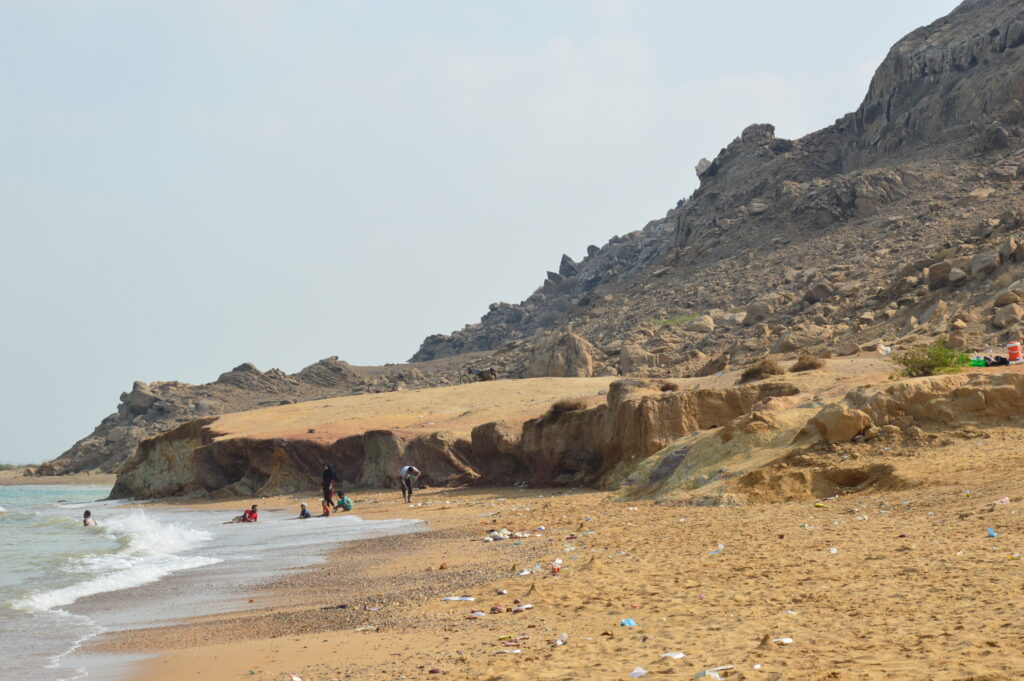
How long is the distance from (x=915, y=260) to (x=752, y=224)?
21386 mm

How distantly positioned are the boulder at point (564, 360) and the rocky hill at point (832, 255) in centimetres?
9

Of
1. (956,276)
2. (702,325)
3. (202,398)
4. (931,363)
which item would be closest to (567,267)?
(202,398)

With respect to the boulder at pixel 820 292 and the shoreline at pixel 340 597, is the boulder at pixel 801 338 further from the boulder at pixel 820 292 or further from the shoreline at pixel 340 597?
the shoreline at pixel 340 597

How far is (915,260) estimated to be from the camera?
4841 centimetres

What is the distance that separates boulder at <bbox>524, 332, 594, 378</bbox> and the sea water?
948 inches

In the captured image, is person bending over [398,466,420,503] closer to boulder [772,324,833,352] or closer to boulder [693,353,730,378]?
boulder [693,353,730,378]

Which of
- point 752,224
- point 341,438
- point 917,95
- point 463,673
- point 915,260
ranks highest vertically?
point 917,95

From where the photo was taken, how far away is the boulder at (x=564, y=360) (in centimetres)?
4978

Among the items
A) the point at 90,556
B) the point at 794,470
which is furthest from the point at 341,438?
the point at 794,470

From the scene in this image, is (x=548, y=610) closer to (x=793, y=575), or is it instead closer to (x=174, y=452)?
(x=793, y=575)

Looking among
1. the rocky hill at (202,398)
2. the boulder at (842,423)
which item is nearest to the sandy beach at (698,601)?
the boulder at (842,423)

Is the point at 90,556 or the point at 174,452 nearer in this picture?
the point at 90,556

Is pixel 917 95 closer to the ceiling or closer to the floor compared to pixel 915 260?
closer to the ceiling

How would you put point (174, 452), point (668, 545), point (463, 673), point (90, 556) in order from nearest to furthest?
point (463, 673) → point (668, 545) → point (90, 556) → point (174, 452)
